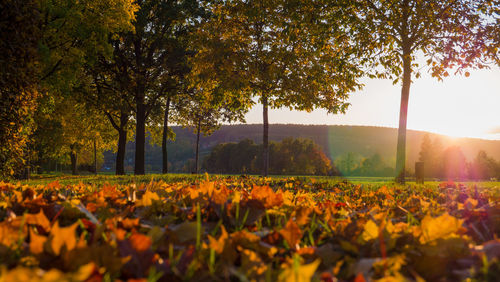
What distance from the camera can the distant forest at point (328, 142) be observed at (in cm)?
9489

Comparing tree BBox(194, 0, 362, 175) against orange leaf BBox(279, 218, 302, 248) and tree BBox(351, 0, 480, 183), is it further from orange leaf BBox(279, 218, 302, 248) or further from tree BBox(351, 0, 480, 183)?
orange leaf BBox(279, 218, 302, 248)

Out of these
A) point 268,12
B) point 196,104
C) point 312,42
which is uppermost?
point 268,12

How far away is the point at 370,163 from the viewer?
74.2 meters

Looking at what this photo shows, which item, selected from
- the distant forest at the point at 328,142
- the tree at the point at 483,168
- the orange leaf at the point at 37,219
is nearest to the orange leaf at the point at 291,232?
Answer: the orange leaf at the point at 37,219

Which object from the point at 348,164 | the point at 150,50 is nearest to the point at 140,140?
the point at 150,50

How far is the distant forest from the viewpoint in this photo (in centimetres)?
9489

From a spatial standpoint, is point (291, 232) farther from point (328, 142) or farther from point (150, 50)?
point (328, 142)

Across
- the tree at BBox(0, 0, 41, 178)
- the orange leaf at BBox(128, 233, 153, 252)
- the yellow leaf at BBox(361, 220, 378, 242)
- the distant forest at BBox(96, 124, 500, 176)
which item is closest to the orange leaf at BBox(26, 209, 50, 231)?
the orange leaf at BBox(128, 233, 153, 252)

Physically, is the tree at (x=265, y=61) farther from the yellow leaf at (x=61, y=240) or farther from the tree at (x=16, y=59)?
the yellow leaf at (x=61, y=240)

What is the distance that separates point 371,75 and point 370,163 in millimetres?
66758

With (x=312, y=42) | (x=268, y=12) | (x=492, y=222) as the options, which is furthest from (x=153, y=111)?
(x=492, y=222)

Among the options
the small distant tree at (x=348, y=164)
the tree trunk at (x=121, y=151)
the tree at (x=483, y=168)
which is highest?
the tree trunk at (x=121, y=151)

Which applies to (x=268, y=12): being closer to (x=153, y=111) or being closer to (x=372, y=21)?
(x=372, y=21)

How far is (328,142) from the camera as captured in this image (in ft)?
367
